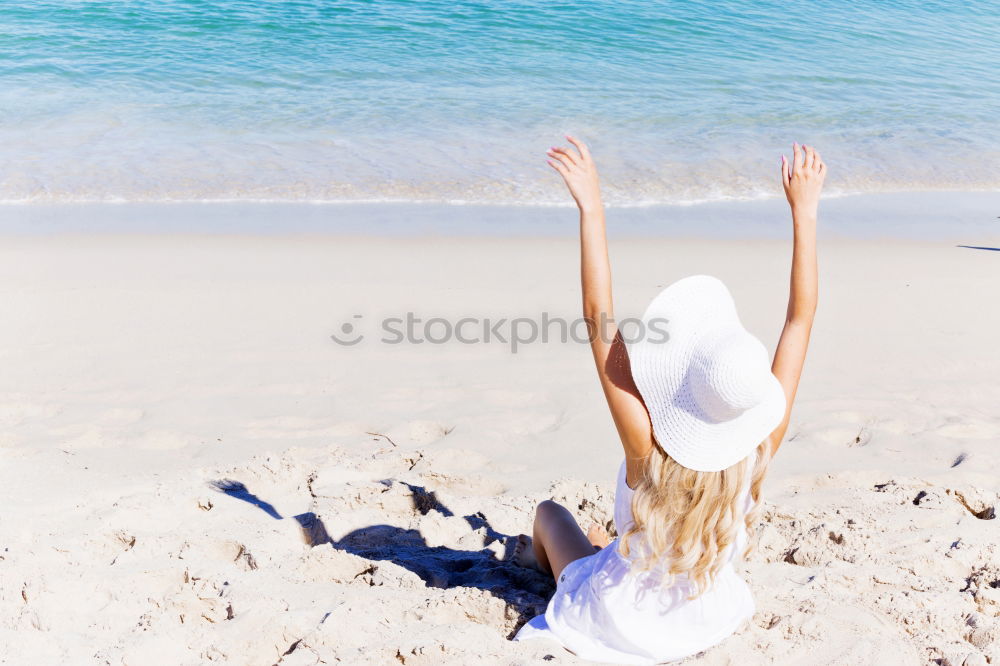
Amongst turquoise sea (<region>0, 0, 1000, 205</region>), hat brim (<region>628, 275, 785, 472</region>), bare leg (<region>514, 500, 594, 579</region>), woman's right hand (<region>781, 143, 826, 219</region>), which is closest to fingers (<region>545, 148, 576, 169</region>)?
hat brim (<region>628, 275, 785, 472</region>)

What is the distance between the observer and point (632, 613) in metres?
2.35

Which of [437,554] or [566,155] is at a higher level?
[566,155]

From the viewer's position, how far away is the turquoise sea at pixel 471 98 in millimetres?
8547

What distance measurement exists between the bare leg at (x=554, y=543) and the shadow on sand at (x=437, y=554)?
0.05 m

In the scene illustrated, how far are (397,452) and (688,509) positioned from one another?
2.01 meters

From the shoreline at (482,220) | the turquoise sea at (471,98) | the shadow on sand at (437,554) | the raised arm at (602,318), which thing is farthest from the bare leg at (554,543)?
the turquoise sea at (471,98)

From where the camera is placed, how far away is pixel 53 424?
13.4 ft

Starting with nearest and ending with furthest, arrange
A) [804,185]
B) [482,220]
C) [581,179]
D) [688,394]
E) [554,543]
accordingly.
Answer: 1. [688,394]
2. [581,179]
3. [804,185]
4. [554,543]
5. [482,220]

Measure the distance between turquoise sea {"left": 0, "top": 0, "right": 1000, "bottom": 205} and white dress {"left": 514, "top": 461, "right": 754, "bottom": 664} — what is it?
5.90 metres

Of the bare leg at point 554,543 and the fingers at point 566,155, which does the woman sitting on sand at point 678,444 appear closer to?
the fingers at point 566,155

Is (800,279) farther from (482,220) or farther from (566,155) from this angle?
(482,220)

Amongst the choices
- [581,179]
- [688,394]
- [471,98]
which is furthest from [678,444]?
[471,98]

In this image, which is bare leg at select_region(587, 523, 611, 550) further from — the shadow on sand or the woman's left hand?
the woman's left hand

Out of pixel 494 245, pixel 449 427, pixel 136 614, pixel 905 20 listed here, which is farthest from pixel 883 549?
pixel 905 20
